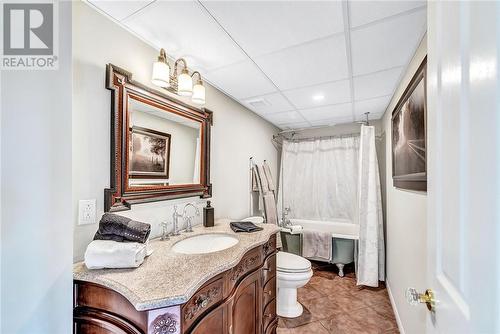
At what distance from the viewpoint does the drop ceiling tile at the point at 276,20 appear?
112cm

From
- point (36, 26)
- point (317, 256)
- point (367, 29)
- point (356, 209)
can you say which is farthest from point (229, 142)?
point (356, 209)

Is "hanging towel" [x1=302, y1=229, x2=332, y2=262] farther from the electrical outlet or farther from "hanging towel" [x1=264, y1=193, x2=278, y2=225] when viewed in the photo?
the electrical outlet

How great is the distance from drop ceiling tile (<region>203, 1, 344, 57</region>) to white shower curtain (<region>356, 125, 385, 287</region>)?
1.90 m

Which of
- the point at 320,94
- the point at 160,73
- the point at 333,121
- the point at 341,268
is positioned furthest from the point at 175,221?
the point at 333,121

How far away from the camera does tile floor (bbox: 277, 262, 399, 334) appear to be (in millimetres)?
1981

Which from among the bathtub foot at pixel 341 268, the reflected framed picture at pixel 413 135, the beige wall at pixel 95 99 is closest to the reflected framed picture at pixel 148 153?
the beige wall at pixel 95 99

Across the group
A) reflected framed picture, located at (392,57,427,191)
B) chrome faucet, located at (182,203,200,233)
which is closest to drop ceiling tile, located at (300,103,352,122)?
reflected framed picture, located at (392,57,427,191)

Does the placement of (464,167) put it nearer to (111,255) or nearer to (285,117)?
(111,255)

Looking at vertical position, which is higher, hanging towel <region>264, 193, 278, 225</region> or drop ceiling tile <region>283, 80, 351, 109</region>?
drop ceiling tile <region>283, 80, 351, 109</region>

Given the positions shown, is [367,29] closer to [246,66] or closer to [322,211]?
[246,66]

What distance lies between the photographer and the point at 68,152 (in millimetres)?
906

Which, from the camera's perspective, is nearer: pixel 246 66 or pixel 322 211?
pixel 246 66

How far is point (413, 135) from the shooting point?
154 centimetres

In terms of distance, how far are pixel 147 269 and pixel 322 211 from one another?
3083mm
